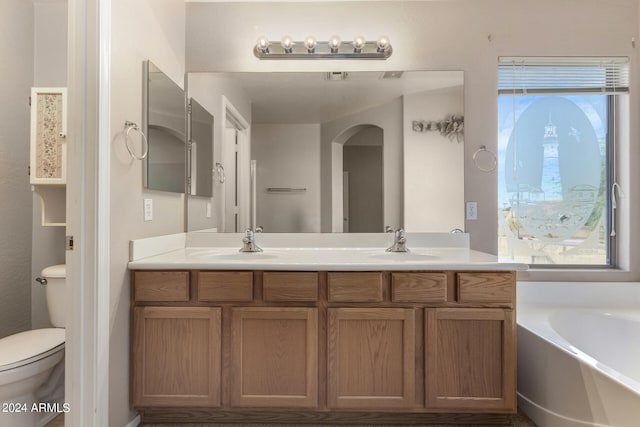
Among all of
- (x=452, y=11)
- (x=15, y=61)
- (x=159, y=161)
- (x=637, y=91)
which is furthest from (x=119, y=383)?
(x=637, y=91)

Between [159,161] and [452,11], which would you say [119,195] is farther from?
[452,11]

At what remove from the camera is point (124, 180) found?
1.62 meters

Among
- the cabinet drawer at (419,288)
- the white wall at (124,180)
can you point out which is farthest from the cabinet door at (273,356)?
the white wall at (124,180)

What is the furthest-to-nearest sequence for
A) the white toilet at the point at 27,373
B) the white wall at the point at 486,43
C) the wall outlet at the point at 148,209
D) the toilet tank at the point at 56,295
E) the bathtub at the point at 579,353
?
1. the white wall at the point at 486,43
2. the toilet tank at the point at 56,295
3. the wall outlet at the point at 148,209
4. the white toilet at the point at 27,373
5. the bathtub at the point at 579,353

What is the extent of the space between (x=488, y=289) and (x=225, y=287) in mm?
1253

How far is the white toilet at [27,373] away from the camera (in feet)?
4.92

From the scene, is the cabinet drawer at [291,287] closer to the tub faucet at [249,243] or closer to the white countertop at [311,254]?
the white countertop at [311,254]

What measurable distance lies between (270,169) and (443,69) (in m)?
1.31

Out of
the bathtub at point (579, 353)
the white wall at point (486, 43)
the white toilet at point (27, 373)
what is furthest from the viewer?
the white wall at point (486, 43)

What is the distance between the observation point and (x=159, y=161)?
1913 millimetres

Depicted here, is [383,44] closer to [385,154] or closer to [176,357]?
[385,154]

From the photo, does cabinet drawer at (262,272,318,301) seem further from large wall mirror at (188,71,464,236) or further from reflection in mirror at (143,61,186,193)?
reflection in mirror at (143,61,186,193)

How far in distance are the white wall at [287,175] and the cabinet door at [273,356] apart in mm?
736

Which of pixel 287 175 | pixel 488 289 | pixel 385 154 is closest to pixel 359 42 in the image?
pixel 385 154
